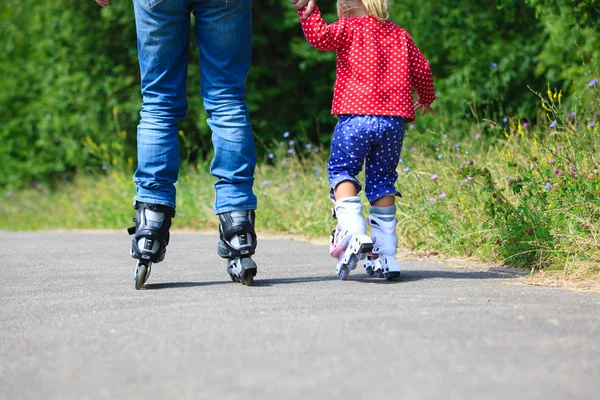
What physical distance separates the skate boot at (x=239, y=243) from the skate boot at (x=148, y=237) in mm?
266

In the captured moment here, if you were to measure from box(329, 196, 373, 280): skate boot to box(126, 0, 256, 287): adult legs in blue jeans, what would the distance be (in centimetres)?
42

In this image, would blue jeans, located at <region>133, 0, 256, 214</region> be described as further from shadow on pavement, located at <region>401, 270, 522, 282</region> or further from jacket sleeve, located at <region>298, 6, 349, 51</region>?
shadow on pavement, located at <region>401, 270, 522, 282</region>

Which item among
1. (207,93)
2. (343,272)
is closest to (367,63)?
(207,93)

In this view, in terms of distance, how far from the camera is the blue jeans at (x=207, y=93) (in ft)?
14.1

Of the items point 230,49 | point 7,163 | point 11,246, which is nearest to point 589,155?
point 230,49

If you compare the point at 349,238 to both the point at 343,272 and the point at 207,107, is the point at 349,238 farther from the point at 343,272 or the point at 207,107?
the point at 207,107

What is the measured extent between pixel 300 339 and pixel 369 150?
188 cm

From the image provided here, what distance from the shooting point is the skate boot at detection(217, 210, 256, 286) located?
4180 millimetres

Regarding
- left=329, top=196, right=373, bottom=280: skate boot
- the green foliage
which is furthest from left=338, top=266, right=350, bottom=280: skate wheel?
the green foliage

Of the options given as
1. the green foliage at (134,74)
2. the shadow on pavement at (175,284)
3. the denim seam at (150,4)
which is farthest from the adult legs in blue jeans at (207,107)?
the green foliage at (134,74)

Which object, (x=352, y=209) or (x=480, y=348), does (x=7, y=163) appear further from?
(x=480, y=348)

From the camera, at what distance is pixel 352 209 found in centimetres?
444

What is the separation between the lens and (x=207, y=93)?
4383mm

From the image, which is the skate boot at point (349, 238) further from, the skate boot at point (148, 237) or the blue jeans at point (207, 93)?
the skate boot at point (148, 237)
